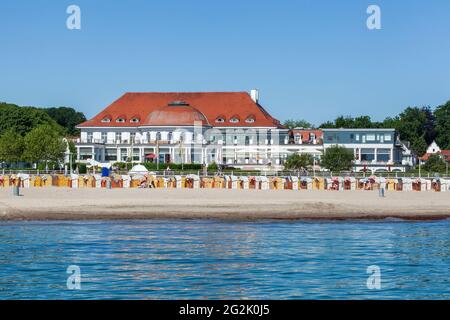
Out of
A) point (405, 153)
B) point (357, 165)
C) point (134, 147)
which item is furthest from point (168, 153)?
point (405, 153)

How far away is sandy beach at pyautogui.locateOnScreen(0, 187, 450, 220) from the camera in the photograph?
36.4 meters

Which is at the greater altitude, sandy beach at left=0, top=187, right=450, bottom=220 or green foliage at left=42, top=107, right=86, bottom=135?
green foliage at left=42, top=107, right=86, bottom=135

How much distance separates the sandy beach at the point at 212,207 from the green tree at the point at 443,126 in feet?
341

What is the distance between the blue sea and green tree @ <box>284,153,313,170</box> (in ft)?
183

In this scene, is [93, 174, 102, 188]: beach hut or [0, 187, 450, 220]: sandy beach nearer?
[0, 187, 450, 220]: sandy beach

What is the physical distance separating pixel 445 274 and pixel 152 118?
9223 cm

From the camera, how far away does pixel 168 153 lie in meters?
108

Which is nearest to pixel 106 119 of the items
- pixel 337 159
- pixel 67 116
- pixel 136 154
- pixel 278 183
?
pixel 136 154

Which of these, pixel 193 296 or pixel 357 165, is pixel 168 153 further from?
pixel 193 296

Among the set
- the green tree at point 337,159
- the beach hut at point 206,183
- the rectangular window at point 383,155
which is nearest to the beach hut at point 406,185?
the beach hut at point 206,183

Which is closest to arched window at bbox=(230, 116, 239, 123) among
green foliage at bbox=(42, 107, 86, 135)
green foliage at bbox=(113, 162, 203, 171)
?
green foliage at bbox=(113, 162, 203, 171)

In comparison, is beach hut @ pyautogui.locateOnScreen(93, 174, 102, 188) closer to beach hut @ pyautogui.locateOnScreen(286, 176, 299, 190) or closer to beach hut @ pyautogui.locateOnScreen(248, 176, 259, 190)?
beach hut @ pyautogui.locateOnScreen(248, 176, 259, 190)

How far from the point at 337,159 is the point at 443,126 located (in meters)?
59.4

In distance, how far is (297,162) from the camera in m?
89.8
